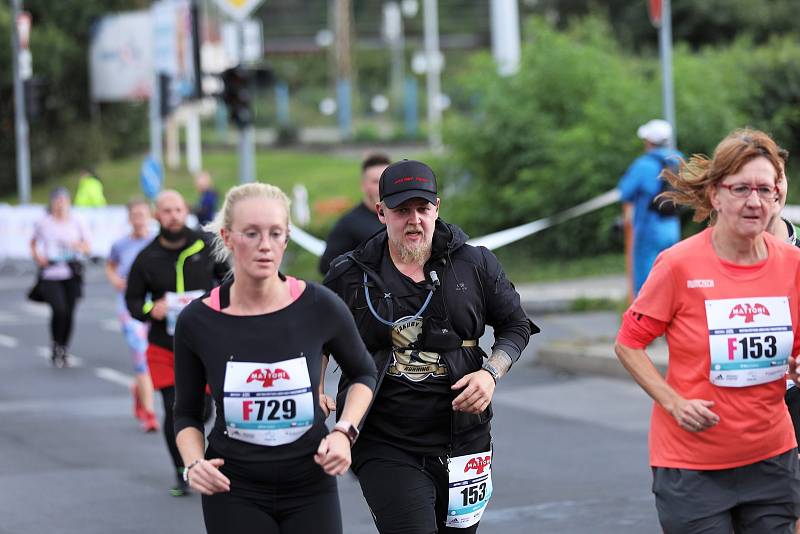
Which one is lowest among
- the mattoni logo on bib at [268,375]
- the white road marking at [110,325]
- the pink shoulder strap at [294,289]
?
the white road marking at [110,325]

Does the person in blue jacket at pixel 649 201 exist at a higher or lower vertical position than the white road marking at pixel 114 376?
higher

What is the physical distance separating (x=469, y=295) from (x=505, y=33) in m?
19.8

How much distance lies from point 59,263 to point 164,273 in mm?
6928

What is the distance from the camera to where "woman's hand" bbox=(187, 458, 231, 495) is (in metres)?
4.43

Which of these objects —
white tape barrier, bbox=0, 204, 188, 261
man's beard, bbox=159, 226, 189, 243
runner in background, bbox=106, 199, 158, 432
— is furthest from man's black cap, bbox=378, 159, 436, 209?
white tape barrier, bbox=0, 204, 188, 261

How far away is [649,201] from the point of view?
13.1 m

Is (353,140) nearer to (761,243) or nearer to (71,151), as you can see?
(71,151)

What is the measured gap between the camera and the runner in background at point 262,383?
4488mm

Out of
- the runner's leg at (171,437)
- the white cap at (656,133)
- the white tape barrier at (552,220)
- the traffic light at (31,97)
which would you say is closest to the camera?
the runner's leg at (171,437)

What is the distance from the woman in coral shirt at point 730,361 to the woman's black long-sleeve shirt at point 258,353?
3.65 feet

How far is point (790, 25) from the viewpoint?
151ft

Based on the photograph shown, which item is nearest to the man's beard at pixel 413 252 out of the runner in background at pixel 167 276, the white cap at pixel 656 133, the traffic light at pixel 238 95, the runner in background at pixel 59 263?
the runner in background at pixel 167 276

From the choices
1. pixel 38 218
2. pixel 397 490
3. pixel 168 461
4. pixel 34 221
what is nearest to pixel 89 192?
pixel 38 218

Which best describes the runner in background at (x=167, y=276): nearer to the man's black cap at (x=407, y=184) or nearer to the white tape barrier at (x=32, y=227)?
the man's black cap at (x=407, y=184)
